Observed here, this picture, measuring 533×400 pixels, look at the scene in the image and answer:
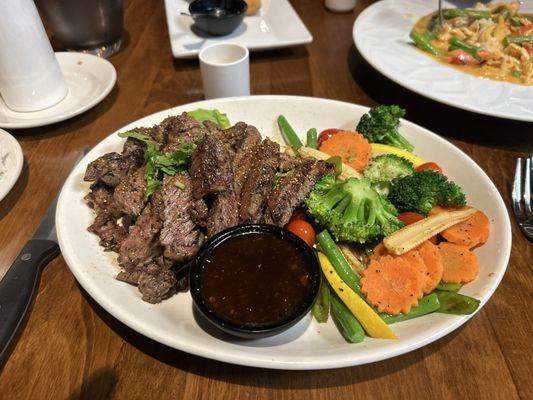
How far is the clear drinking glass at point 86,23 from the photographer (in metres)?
4.12

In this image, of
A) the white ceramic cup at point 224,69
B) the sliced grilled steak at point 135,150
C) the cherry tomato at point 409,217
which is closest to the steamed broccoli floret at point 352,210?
the cherry tomato at point 409,217

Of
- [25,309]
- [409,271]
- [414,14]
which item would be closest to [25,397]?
[25,309]

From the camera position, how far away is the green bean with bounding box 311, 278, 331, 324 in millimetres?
2186

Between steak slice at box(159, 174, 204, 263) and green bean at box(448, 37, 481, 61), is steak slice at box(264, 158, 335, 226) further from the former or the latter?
green bean at box(448, 37, 481, 61)

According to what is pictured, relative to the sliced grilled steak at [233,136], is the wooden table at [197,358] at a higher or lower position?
lower

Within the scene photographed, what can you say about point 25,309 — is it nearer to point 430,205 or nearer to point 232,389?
point 232,389

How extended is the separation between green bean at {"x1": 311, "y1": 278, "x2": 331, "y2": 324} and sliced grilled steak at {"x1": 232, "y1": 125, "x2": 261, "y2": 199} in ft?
2.58

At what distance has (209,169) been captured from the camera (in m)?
2.40

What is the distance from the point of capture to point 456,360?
2092 millimetres

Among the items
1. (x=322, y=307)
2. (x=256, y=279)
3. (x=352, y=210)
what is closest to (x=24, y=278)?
(x=256, y=279)

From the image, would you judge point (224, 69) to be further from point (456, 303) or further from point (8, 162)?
point (456, 303)

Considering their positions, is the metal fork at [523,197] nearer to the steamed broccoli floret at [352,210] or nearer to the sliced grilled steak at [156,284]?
the steamed broccoli floret at [352,210]

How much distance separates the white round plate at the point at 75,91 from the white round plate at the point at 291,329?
91cm

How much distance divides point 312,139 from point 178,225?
1.29 meters
